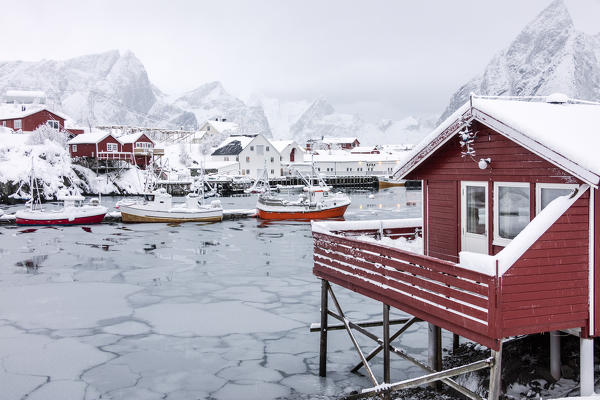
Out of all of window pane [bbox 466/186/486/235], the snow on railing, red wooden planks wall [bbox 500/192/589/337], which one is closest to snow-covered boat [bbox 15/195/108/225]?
window pane [bbox 466/186/486/235]

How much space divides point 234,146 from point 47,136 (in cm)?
3709

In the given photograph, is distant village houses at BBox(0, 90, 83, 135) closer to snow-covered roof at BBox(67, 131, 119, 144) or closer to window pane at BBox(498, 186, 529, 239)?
snow-covered roof at BBox(67, 131, 119, 144)

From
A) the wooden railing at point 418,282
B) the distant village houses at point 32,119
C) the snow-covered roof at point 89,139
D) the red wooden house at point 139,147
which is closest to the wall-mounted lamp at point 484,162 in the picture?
the wooden railing at point 418,282

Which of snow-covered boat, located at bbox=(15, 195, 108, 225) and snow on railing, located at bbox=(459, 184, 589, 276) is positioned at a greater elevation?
snow on railing, located at bbox=(459, 184, 589, 276)

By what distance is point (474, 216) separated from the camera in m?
11.6

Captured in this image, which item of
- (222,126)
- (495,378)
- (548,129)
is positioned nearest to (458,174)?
(548,129)

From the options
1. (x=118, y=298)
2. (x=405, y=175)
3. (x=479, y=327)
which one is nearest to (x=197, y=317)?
(x=118, y=298)

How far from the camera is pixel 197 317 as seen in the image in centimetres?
1891

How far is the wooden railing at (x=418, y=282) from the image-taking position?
8.35 metres

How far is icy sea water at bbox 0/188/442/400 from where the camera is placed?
13453 millimetres

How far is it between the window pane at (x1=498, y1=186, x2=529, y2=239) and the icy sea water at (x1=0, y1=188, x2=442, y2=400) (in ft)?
17.0

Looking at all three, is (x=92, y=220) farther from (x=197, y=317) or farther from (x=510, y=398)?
(x=510, y=398)

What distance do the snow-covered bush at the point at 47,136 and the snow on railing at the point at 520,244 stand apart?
82.7 metres

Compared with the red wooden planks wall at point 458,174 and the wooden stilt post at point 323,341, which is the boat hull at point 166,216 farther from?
the red wooden planks wall at point 458,174
